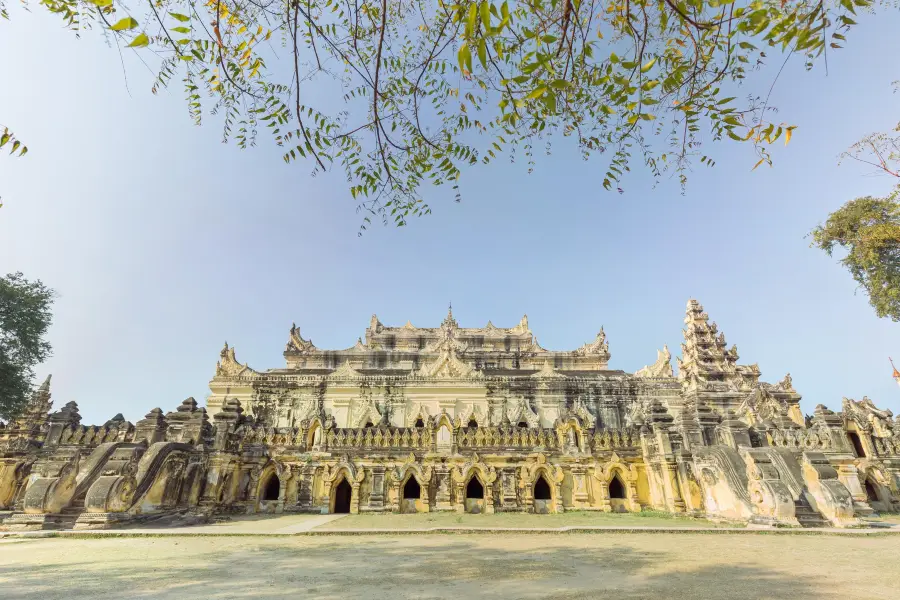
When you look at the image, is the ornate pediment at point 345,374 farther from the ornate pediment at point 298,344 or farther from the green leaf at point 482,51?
the green leaf at point 482,51

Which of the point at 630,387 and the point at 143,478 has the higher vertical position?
the point at 630,387

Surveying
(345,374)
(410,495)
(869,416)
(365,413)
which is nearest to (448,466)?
(410,495)

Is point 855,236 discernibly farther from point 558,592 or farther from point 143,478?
point 143,478

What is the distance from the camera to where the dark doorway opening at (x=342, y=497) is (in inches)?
596

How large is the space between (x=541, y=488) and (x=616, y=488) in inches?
102

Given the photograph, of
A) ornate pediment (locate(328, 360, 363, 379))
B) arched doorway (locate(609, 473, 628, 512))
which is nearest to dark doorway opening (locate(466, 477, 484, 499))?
arched doorway (locate(609, 473, 628, 512))

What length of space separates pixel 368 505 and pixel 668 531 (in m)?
9.07

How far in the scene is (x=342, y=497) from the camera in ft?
50.9

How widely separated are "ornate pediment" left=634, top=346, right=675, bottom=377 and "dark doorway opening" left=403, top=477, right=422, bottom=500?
21788 millimetres

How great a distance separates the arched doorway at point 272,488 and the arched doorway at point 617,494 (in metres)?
11.4

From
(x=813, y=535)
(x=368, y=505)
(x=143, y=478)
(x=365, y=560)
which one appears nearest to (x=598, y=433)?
(x=813, y=535)

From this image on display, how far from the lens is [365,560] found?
268 inches

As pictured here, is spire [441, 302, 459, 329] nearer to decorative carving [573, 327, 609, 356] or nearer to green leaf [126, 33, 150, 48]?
decorative carving [573, 327, 609, 356]

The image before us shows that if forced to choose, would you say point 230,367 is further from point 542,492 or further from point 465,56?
point 465,56
